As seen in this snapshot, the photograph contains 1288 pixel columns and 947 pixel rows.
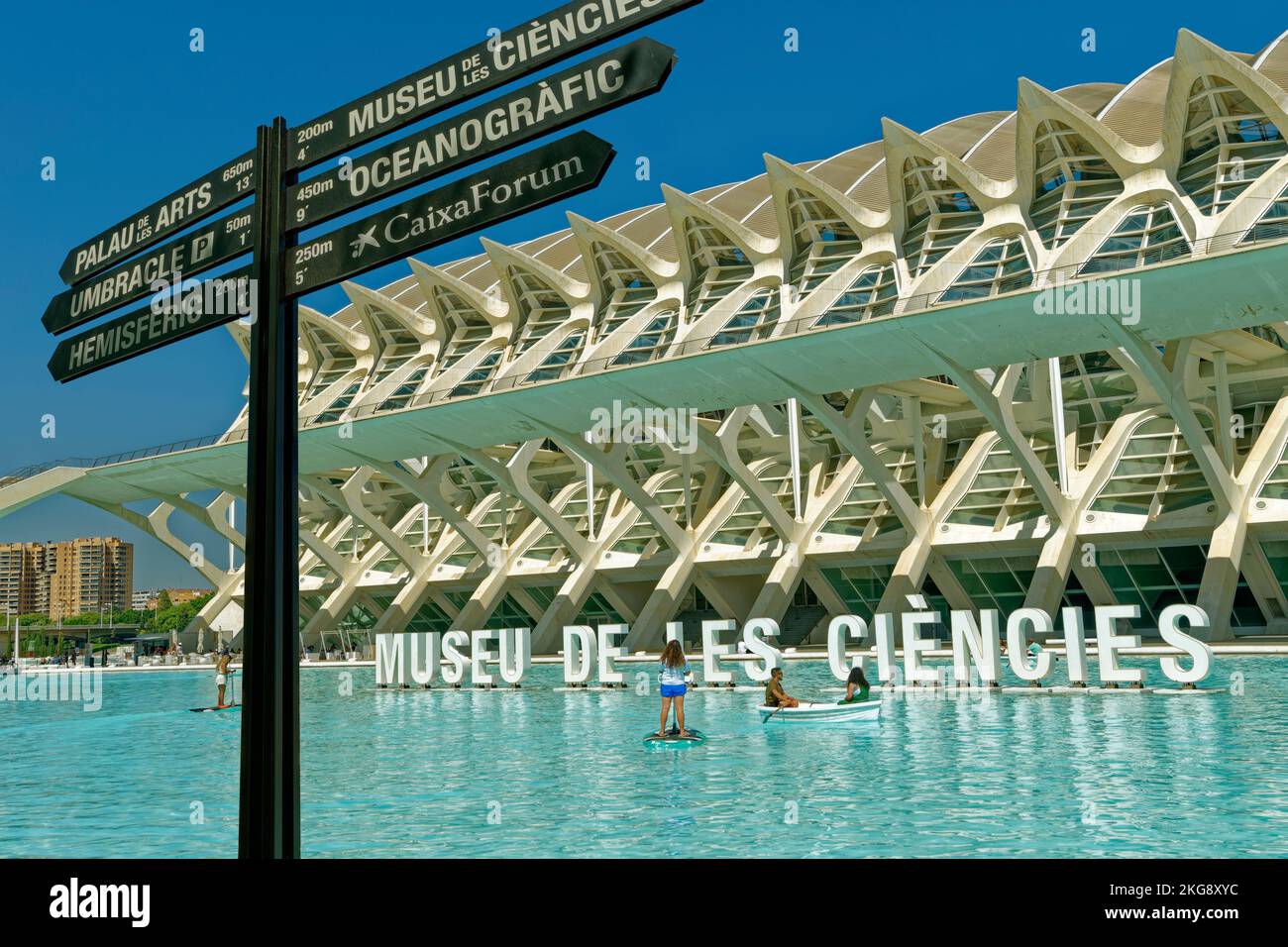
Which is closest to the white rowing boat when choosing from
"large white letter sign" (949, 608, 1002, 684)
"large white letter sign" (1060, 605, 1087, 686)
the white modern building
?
"large white letter sign" (949, 608, 1002, 684)

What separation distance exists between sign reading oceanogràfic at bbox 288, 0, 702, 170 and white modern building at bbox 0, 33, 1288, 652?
22895 millimetres

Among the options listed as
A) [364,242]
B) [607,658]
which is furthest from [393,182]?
[607,658]

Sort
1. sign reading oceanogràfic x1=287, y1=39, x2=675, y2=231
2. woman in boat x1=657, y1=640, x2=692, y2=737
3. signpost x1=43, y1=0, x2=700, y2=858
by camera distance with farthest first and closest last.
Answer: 1. woman in boat x1=657, y1=640, x2=692, y2=737
2. signpost x1=43, y1=0, x2=700, y2=858
3. sign reading oceanogràfic x1=287, y1=39, x2=675, y2=231

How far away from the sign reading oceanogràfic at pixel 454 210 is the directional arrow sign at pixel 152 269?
312 millimetres

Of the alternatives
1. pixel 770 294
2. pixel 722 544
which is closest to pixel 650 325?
pixel 770 294

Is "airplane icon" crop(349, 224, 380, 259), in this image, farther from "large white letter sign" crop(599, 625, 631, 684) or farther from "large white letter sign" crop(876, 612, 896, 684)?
"large white letter sign" crop(599, 625, 631, 684)

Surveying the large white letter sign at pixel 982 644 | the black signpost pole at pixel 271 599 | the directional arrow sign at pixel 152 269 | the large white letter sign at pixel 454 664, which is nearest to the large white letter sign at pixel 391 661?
the large white letter sign at pixel 454 664

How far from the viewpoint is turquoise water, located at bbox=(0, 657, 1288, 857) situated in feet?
24.9

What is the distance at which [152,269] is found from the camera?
4488 millimetres

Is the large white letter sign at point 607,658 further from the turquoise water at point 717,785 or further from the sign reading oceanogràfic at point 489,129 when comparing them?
the sign reading oceanogràfic at point 489,129

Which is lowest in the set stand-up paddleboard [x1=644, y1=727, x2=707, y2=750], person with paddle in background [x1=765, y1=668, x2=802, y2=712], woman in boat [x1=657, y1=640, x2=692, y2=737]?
stand-up paddleboard [x1=644, y1=727, x2=707, y2=750]

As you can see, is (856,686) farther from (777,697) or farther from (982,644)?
(982,644)

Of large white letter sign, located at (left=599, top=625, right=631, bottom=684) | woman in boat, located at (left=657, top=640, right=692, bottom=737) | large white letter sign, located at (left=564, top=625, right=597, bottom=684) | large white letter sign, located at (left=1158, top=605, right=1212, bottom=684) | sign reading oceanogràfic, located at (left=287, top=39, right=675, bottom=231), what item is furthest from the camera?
large white letter sign, located at (left=564, top=625, right=597, bottom=684)
